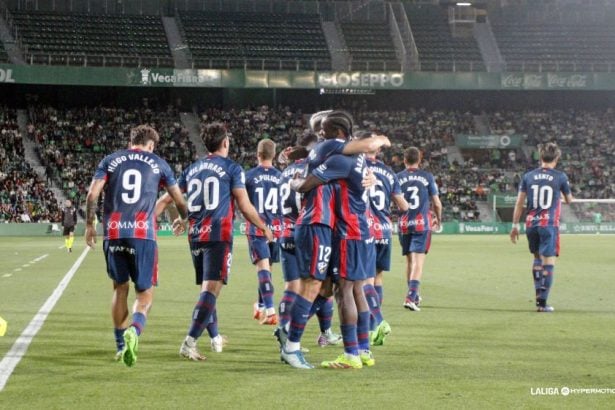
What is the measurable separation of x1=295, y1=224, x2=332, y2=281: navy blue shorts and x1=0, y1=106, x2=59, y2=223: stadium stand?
4407 centimetres

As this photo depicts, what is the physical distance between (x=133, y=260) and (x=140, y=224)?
0.34m

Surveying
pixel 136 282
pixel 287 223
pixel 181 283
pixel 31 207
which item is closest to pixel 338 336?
pixel 287 223

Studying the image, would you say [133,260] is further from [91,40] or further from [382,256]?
[91,40]

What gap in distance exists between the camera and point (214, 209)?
33.1 ft

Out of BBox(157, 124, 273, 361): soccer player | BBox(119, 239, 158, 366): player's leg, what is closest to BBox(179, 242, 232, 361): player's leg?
BBox(157, 124, 273, 361): soccer player

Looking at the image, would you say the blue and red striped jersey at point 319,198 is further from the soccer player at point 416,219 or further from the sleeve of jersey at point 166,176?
the soccer player at point 416,219

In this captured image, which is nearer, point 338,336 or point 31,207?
point 338,336

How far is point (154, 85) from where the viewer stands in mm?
58938

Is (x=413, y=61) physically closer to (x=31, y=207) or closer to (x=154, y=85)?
(x=154, y=85)

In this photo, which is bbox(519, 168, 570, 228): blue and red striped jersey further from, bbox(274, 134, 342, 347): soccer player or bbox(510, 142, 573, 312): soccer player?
bbox(274, 134, 342, 347): soccer player

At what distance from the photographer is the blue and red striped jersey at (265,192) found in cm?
1273

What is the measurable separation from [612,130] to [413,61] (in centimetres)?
1357

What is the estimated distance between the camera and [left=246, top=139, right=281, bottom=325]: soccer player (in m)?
12.7

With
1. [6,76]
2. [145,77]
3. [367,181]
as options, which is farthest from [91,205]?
[145,77]
